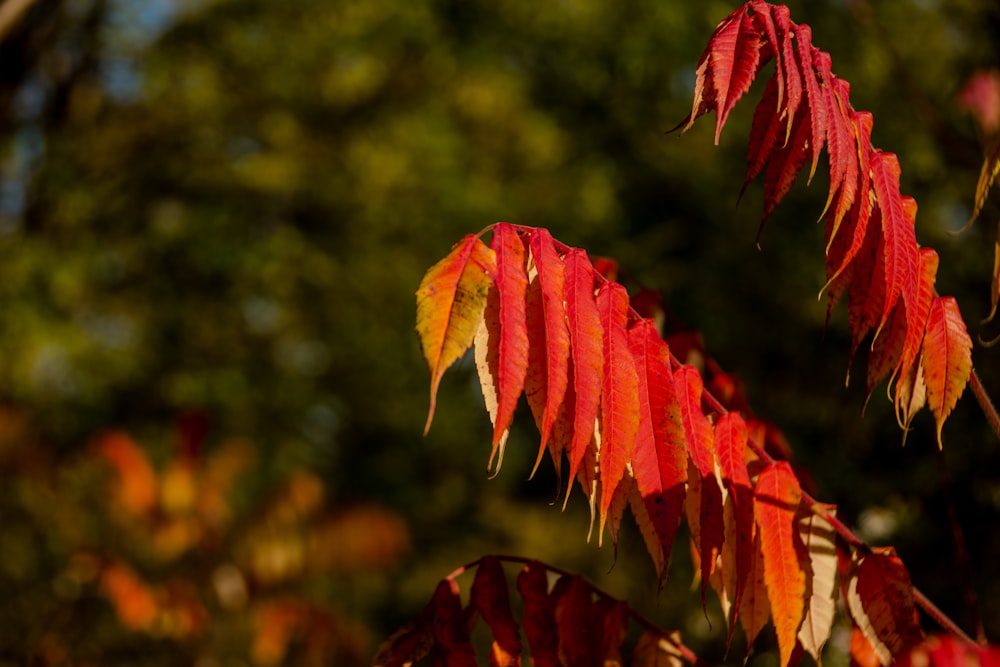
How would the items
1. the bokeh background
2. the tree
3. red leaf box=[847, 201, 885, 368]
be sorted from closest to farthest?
the tree
red leaf box=[847, 201, 885, 368]
the bokeh background

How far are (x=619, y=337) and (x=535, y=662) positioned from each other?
0.36 metres

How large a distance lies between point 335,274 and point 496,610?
5055 millimetres

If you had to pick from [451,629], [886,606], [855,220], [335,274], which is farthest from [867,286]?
[335,274]

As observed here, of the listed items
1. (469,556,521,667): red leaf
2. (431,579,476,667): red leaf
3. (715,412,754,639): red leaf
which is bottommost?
(431,579,476,667): red leaf

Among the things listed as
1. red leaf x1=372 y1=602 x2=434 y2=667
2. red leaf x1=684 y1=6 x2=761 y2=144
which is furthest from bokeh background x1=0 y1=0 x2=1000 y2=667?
red leaf x1=684 y1=6 x2=761 y2=144

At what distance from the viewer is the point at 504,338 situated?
0.76m

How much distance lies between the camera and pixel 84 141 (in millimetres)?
5477

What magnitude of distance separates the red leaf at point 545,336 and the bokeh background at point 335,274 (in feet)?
5.96

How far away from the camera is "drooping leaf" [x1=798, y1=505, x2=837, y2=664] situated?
2.78 feet

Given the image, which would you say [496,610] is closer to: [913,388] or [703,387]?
[703,387]

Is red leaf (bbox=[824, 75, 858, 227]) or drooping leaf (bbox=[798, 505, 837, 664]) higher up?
red leaf (bbox=[824, 75, 858, 227])

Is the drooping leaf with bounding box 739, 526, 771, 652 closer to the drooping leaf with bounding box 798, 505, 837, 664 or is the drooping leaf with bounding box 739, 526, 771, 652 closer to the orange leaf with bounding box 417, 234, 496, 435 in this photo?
the drooping leaf with bounding box 798, 505, 837, 664

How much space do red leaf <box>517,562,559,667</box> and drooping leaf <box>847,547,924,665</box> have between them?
0.29 m

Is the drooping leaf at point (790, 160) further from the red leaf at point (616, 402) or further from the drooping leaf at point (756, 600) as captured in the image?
the drooping leaf at point (756, 600)
